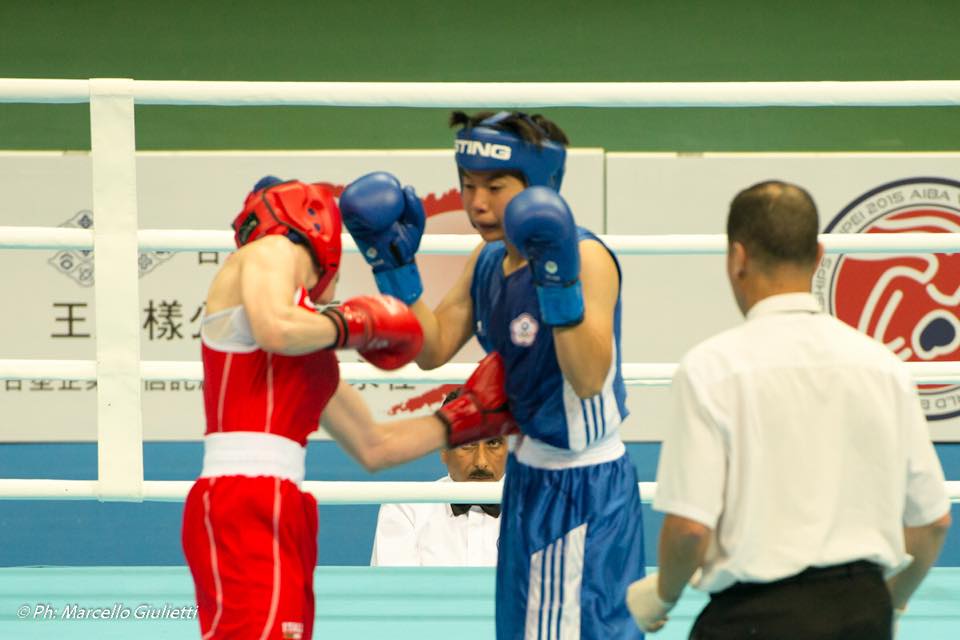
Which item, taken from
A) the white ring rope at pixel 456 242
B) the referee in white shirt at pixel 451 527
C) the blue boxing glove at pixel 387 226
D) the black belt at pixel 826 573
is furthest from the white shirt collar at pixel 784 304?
the referee in white shirt at pixel 451 527

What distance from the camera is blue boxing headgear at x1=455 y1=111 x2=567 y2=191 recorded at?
246cm

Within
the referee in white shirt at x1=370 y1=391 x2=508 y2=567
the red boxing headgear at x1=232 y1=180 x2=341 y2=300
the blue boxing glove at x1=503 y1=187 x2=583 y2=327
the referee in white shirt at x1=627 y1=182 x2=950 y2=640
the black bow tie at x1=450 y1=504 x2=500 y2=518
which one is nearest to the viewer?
the referee in white shirt at x1=627 y1=182 x2=950 y2=640

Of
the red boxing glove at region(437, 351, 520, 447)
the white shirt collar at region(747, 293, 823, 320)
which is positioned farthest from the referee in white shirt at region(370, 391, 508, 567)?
the white shirt collar at region(747, 293, 823, 320)

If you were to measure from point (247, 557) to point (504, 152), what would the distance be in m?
0.87

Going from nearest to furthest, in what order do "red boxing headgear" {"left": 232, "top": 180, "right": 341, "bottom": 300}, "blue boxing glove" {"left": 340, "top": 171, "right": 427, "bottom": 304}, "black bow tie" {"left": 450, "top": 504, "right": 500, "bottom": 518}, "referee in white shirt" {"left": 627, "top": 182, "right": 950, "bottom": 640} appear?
"referee in white shirt" {"left": 627, "top": 182, "right": 950, "bottom": 640} < "red boxing headgear" {"left": 232, "top": 180, "right": 341, "bottom": 300} < "blue boxing glove" {"left": 340, "top": 171, "right": 427, "bottom": 304} < "black bow tie" {"left": 450, "top": 504, "right": 500, "bottom": 518}

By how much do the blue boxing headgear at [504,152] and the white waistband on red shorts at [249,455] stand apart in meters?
0.63

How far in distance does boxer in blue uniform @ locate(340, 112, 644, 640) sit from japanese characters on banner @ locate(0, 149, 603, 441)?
3210 mm

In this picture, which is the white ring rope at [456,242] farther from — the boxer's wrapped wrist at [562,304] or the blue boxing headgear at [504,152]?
the boxer's wrapped wrist at [562,304]

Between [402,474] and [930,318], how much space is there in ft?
8.30

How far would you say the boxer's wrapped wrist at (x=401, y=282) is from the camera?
264 centimetres

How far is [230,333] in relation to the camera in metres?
2.36

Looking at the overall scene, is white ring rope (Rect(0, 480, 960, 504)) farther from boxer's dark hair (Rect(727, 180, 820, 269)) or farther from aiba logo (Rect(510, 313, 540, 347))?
boxer's dark hair (Rect(727, 180, 820, 269))

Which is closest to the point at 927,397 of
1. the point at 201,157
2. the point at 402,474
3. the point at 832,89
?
the point at 402,474

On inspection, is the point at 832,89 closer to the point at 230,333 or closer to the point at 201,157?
the point at 230,333
